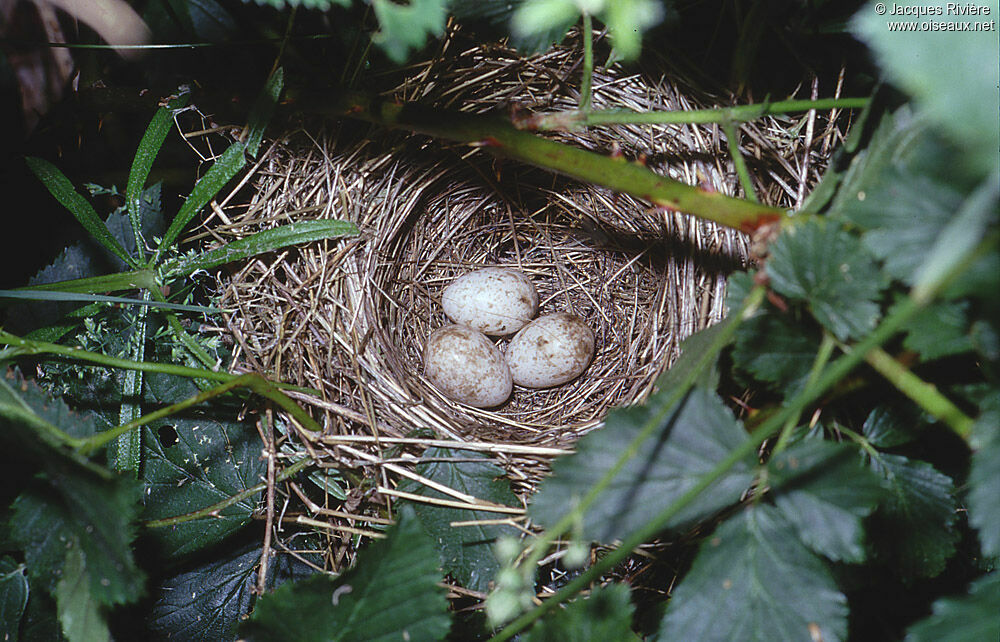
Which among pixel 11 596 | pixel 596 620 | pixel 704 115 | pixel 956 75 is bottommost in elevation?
pixel 596 620

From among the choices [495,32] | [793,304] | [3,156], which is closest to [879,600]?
[793,304]

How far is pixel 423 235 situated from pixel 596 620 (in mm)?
988

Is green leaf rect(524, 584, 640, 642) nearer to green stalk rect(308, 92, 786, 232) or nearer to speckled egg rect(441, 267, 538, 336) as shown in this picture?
green stalk rect(308, 92, 786, 232)

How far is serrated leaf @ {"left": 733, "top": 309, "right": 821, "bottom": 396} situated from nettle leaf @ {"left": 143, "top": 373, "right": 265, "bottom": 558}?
0.91 metres

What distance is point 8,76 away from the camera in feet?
2.92

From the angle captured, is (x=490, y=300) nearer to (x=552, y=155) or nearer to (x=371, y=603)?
(x=552, y=155)

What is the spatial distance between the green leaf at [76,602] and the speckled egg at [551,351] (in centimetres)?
96

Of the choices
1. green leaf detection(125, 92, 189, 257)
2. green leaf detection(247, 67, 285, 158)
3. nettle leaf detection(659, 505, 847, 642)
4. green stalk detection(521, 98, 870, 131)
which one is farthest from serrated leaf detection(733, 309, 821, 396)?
green leaf detection(125, 92, 189, 257)

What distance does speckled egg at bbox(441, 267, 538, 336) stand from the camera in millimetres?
1446

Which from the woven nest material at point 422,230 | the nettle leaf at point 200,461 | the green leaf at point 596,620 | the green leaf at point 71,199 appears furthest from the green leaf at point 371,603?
the green leaf at point 71,199

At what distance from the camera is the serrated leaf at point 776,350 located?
0.69 m

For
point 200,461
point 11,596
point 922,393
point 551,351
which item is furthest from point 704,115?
point 11,596

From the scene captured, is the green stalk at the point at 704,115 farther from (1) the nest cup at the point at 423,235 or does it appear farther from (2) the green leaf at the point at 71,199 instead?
(2) the green leaf at the point at 71,199

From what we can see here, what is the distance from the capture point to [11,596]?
94cm
